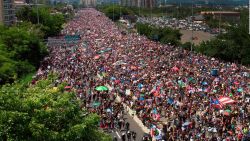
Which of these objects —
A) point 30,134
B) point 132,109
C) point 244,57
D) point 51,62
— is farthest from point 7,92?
point 244,57

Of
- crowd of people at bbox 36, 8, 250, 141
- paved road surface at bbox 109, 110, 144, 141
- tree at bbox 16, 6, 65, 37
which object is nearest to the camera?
paved road surface at bbox 109, 110, 144, 141

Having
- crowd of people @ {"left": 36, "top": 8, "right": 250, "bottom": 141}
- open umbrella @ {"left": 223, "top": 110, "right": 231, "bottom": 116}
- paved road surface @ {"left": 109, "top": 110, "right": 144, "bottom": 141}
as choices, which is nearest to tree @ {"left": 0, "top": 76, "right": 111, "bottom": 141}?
crowd of people @ {"left": 36, "top": 8, "right": 250, "bottom": 141}

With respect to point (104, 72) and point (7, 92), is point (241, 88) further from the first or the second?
point (7, 92)

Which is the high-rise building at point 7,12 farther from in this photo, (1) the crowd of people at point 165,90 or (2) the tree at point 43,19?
(1) the crowd of people at point 165,90

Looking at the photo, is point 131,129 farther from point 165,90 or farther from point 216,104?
point 165,90

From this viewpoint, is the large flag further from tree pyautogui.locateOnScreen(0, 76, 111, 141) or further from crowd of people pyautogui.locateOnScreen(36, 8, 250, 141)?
tree pyautogui.locateOnScreen(0, 76, 111, 141)

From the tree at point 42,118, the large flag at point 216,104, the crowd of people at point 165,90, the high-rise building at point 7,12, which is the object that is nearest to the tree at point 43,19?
the high-rise building at point 7,12

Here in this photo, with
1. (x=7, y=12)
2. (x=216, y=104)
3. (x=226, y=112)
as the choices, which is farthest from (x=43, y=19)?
(x=226, y=112)
